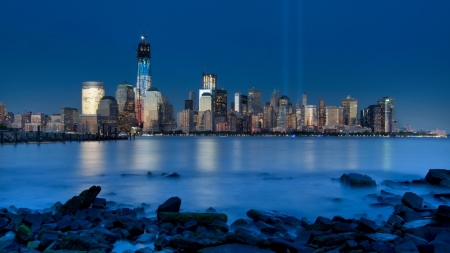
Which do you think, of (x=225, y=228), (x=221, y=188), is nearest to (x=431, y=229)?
(x=225, y=228)

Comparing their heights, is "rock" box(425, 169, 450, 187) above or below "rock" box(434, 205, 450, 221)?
below

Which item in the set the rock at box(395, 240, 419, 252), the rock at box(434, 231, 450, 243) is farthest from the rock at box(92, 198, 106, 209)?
the rock at box(434, 231, 450, 243)

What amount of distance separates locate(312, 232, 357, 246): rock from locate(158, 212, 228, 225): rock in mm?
3203

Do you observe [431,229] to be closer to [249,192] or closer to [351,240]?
[351,240]

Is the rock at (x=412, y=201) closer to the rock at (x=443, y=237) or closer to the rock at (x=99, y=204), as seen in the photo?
the rock at (x=443, y=237)

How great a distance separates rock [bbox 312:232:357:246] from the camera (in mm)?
9023

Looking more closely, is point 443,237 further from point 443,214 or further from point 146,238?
point 146,238

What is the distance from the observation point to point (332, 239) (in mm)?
9070

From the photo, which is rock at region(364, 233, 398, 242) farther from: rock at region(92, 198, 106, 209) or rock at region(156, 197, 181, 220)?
rock at region(92, 198, 106, 209)

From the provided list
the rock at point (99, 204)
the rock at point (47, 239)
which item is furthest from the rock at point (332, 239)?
the rock at point (99, 204)

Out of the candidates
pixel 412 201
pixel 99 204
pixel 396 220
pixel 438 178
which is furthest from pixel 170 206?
pixel 438 178

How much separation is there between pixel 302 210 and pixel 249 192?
499 centimetres

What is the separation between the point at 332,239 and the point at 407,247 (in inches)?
64.8

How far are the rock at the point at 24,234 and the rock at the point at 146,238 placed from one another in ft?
8.90
